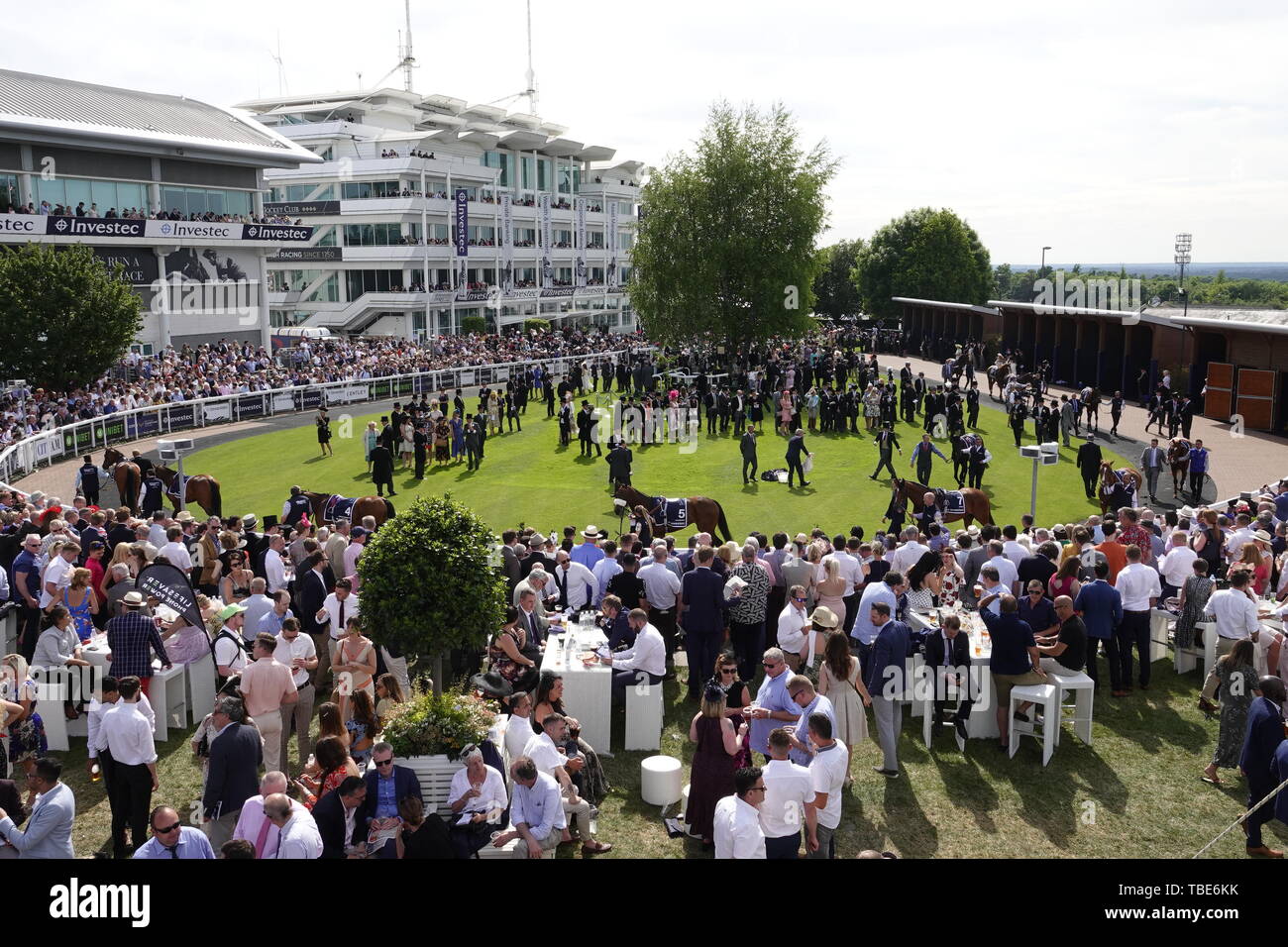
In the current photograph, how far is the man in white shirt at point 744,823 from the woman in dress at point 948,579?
5.19 metres

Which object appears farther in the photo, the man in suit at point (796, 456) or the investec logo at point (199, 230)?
the investec logo at point (199, 230)

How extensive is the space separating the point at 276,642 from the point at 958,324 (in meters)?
47.3

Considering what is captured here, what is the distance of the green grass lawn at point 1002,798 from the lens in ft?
25.4

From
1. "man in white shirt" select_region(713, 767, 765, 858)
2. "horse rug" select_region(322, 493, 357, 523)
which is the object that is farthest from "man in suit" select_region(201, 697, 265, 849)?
"horse rug" select_region(322, 493, 357, 523)

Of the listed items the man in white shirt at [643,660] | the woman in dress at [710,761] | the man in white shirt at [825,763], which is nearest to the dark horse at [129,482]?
the man in white shirt at [643,660]

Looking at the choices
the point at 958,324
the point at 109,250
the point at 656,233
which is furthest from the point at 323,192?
the point at 958,324

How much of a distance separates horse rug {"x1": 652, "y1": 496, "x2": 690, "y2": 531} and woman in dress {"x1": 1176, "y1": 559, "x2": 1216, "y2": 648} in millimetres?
7904

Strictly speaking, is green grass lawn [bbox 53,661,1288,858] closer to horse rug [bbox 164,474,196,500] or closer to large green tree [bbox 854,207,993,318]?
horse rug [bbox 164,474,196,500]

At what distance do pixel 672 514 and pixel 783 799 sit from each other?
1061cm

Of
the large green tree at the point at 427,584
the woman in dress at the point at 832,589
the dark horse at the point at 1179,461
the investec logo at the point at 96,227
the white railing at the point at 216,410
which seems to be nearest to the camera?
the large green tree at the point at 427,584

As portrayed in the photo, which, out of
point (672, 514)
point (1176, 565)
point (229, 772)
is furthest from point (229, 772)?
point (672, 514)

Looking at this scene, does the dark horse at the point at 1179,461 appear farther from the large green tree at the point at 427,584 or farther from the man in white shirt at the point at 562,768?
the man in white shirt at the point at 562,768

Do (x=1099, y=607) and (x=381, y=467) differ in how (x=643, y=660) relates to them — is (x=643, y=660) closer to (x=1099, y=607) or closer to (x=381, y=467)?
(x=1099, y=607)

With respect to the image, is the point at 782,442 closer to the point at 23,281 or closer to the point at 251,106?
the point at 23,281
